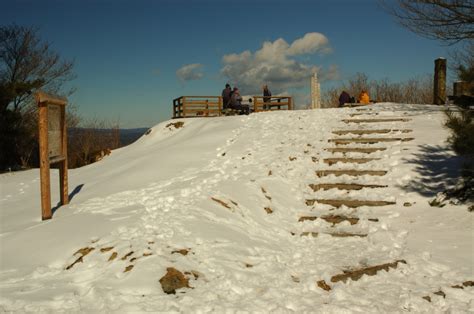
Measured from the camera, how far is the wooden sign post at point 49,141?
5.47 metres

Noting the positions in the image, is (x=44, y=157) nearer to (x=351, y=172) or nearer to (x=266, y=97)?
(x=351, y=172)

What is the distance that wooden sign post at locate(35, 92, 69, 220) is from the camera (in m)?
5.47

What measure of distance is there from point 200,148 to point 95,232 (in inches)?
235

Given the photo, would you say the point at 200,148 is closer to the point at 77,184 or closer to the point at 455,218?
the point at 77,184

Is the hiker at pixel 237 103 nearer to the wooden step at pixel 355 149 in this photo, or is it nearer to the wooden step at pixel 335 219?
the wooden step at pixel 355 149

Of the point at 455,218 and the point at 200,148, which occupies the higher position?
the point at 200,148

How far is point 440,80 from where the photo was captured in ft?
49.5

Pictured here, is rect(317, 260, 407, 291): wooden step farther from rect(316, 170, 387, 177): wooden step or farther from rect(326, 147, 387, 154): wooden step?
rect(326, 147, 387, 154): wooden step

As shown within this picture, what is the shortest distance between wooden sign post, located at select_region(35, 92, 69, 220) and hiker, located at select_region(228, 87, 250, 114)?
14.3 metres

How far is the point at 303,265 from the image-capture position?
4.26 metres

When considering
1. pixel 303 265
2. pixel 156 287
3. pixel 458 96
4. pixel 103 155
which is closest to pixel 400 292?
pixel 303 265

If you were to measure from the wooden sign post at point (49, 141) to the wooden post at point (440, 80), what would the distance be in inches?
562

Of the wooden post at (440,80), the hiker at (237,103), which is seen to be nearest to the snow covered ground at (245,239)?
the wooden post at (440,80)

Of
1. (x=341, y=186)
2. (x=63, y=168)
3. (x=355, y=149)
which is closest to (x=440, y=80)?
(x=355, y=149)
